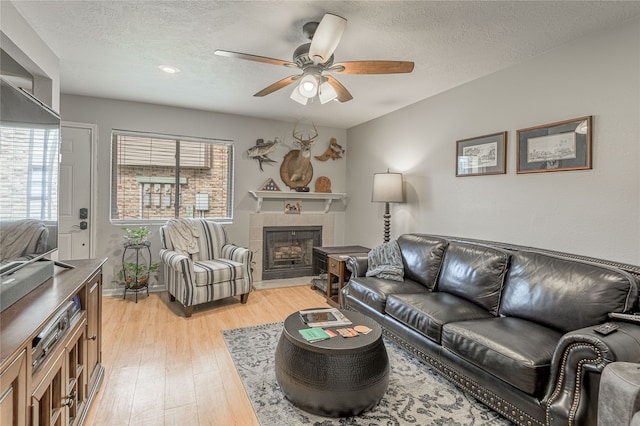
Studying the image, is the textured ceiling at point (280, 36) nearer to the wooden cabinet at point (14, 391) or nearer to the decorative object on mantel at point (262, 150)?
the decorative object on mantel at point (262, 150)

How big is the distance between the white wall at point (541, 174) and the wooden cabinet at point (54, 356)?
124 inches

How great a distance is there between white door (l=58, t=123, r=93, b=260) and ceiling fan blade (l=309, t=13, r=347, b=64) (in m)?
3.29

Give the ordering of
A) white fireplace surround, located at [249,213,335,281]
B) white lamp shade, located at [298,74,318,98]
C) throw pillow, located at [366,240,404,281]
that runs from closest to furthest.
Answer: white lamp shade, located at [298,74,318,98] → throw pillow, located at [366,240,404,281] → white fireplace surround, located at [249,213,335,281]

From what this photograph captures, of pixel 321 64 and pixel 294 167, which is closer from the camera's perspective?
pixel 321 64

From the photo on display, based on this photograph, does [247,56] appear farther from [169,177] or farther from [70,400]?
Result: [169,177]

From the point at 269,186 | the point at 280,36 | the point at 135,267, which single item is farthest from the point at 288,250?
the point at 280,36

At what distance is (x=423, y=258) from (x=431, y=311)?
2.79 ft

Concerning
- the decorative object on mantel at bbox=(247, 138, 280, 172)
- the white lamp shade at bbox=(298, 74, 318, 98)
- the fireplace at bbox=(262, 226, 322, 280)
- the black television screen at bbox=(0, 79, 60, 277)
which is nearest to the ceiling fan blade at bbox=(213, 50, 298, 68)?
the white lamp shade at bbox=(298, 74, 318, 98)

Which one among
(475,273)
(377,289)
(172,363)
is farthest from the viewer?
(377,289)

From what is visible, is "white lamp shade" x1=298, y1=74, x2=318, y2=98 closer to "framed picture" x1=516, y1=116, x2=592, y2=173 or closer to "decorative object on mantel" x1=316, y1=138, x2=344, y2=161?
"framed picture" x1=516, y1=116, x2=592, y2=173

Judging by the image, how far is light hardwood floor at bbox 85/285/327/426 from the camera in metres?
1.87

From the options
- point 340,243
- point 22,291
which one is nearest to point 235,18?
point 22,291

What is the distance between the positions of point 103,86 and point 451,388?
432 centimetres

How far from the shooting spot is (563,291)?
2.01 meters
